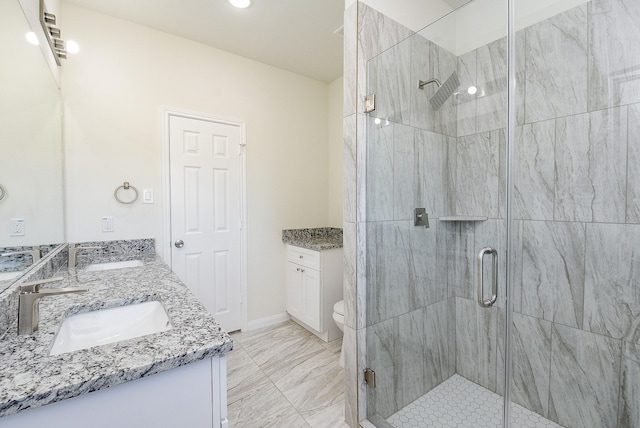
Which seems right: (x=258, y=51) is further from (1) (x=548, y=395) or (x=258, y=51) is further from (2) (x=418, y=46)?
(1) (x=548, y=395)

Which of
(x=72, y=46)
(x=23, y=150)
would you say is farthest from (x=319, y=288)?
(x=72, y=46)

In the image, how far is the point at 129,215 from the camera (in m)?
2.31

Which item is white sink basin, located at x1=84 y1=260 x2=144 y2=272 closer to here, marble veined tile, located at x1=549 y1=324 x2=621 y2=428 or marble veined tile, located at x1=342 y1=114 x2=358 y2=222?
marble veined tile, located at x1=342 y1=114 x2=358 y2=222

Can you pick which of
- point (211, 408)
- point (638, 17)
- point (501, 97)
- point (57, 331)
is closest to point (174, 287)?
point (57, 331)

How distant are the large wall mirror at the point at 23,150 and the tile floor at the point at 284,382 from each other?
139 centimetres

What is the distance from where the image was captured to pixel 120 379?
682mm

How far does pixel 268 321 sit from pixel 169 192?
158cm

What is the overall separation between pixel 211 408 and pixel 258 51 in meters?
2.83

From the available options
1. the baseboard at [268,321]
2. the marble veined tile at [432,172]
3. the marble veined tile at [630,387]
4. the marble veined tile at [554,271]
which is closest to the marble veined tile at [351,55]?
the marble veined tile at [432,172]

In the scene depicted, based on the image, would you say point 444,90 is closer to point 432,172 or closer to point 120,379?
point 432,172

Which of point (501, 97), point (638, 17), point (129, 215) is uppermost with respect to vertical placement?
point (638, 17)

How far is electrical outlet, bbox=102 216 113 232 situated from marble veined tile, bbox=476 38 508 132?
2730 mm

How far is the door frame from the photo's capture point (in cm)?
245

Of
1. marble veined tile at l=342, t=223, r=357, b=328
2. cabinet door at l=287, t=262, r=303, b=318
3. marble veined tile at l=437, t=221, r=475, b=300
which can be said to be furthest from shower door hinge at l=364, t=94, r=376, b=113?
cabinet door at l=287, t=262, r=303, b=318
